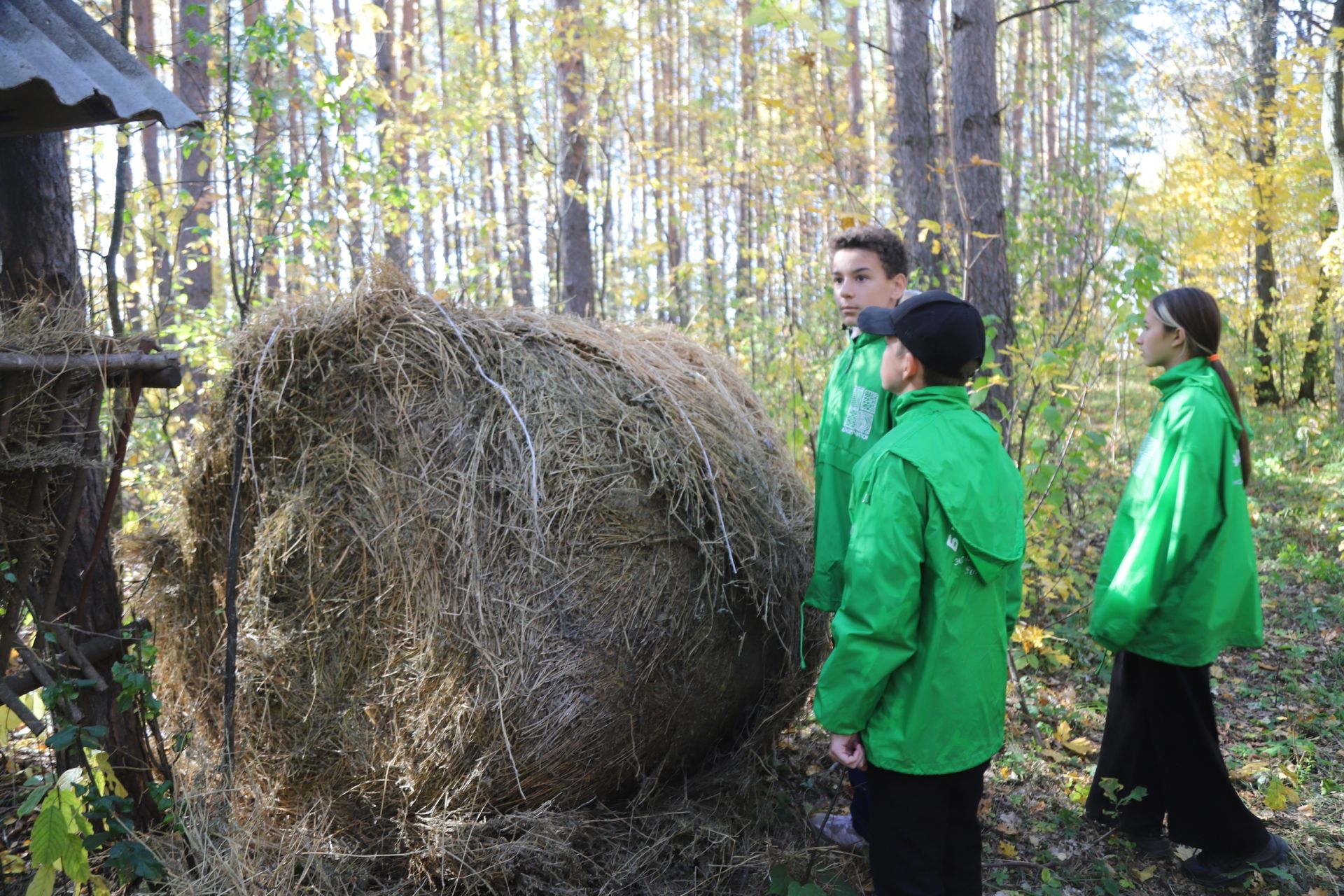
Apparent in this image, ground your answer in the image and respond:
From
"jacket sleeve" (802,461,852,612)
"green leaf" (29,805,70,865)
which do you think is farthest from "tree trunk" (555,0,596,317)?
"green leaf" (29,805,70,865)

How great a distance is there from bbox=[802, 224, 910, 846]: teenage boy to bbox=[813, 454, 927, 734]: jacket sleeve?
543mm

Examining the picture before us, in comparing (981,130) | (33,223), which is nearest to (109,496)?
(33,223)

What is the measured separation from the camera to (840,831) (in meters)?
3.21

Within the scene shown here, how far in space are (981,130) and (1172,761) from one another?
13.1 feet

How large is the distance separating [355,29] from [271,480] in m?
5.70

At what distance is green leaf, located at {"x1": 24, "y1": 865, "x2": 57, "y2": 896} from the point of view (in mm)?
2379

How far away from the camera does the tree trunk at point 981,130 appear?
5.46 meters

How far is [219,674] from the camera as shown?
10.9ft

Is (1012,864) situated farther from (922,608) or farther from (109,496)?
(109,496)

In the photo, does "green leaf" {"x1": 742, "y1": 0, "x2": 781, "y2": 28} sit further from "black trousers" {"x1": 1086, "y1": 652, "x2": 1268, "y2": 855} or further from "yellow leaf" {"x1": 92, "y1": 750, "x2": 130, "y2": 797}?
"yellow leaf" {"x1": 92, "y1": 750, "x2": 130, "y2": 797}

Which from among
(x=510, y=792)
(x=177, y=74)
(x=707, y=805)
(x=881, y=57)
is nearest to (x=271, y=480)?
(x=510, y=792)

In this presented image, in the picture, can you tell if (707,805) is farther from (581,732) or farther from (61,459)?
(61,459)

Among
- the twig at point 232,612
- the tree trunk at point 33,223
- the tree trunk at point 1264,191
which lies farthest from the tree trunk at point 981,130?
the tree trunk at point 1264,191

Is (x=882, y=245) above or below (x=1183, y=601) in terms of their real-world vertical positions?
above
